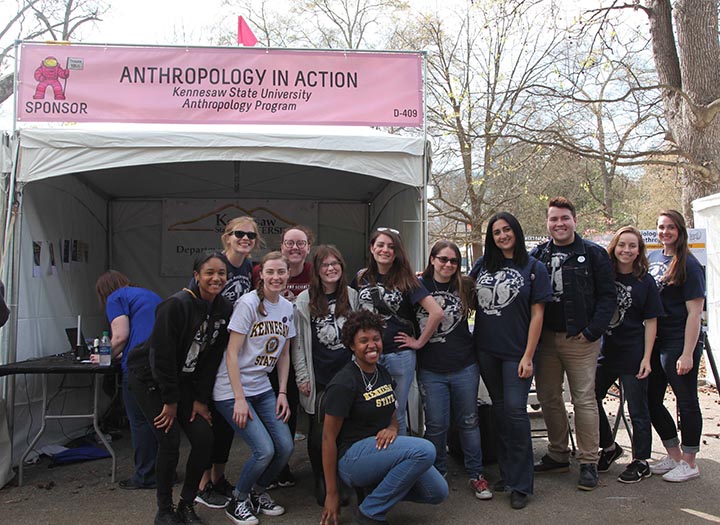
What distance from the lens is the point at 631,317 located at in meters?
3.76

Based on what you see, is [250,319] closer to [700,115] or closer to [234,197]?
[234,197]

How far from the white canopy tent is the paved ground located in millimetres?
582

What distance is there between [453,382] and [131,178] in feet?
15.1

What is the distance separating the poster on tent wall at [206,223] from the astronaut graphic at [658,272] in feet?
14.3

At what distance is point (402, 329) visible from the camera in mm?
3551

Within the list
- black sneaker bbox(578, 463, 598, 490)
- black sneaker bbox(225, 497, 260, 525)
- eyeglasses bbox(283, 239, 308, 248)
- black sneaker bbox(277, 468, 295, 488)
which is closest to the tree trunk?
black sneaker bbox(578, 463, 598, 490)

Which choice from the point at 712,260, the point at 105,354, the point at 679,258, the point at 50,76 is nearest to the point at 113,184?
the point at 50,76

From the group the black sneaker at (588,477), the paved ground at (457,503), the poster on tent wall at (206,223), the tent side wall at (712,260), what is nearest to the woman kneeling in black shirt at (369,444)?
the paved ground at (457,503)

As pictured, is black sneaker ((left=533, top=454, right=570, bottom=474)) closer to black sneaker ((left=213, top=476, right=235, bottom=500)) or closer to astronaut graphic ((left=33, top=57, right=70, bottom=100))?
black sneaker ((left=213, top=476, right=235, bottom=500))

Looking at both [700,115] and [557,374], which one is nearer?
[557,374]

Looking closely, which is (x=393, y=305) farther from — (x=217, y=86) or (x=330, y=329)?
(x=217, y=86)

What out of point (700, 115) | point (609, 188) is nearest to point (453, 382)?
point (700, 115)

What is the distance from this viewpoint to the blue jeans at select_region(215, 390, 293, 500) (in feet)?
10.3

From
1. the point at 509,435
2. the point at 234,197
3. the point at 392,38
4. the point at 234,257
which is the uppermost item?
the point at 392,38
